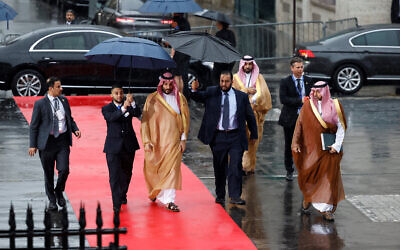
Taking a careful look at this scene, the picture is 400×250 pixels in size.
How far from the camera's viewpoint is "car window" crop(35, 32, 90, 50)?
63.9ft

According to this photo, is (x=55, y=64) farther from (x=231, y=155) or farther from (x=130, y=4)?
(x=231, y=155)

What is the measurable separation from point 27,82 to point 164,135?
29.1 feet

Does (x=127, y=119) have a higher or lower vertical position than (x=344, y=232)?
higher

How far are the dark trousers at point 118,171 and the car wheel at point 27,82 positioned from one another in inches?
344

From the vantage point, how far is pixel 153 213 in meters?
11.1

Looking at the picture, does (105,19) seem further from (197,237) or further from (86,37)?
(197,237)

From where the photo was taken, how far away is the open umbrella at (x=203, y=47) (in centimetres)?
1143

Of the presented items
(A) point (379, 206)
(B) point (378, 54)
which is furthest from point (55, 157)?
(B) point (378, 54)

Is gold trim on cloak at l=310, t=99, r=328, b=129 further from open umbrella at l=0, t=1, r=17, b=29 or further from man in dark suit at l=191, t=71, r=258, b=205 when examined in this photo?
open umbrella at l=0, t=1, r=17, b=29

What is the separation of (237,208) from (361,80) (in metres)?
10.5

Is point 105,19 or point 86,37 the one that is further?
point 105,19

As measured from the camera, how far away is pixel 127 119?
10.9 meters

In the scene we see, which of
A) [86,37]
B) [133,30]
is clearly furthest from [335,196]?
[133,30]

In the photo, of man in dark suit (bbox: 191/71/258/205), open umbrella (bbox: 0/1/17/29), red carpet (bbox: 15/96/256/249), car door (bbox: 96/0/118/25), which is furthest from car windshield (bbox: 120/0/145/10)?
man in dark suit (bbox: 191/71/258/205)
